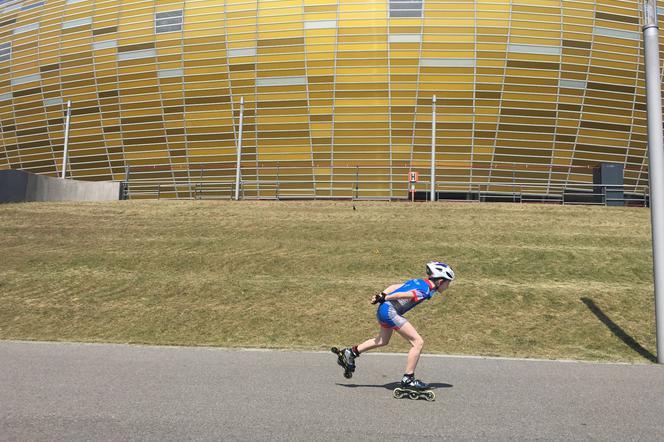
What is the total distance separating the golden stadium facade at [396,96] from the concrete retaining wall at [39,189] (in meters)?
5.22

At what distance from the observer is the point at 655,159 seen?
8.44m

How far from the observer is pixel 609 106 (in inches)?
1371

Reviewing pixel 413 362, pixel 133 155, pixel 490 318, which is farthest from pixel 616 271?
pixel 133 155

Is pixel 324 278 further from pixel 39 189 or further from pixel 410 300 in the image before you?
pixel 39 189

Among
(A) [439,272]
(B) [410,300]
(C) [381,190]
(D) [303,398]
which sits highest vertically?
(A) [439,272]

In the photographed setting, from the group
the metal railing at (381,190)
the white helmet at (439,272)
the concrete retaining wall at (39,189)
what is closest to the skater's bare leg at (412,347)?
the white helmet at (439,272)

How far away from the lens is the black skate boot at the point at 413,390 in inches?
218

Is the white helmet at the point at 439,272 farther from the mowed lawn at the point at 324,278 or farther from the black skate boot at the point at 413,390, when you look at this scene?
the mowed lawn at the point at 324,278

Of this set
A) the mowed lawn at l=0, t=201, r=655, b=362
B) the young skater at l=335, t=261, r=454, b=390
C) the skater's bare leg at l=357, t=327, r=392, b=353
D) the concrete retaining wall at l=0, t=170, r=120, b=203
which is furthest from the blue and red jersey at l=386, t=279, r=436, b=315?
the concrete retaining wall at l=0, t=170, r=120, b=203

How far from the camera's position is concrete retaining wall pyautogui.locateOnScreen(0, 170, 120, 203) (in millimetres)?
23734

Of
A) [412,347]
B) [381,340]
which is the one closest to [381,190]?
[381,340]

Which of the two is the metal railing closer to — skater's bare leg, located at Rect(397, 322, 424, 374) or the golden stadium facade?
the golden stadium facade

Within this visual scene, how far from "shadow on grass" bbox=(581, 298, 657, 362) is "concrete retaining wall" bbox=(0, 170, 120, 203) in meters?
23.0

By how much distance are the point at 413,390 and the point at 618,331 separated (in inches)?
214
